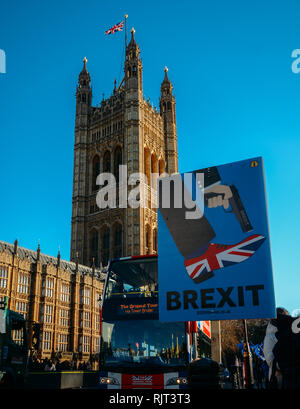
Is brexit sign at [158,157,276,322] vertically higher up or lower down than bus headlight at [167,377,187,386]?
higher up

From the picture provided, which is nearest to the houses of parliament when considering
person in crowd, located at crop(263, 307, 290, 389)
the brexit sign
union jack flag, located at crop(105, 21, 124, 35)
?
union jack flag, located at crop(105, 21, 124, 35)

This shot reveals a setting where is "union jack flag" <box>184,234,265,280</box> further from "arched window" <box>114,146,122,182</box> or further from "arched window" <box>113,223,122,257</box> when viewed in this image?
"arched window" <box>114,146,122,182</box>

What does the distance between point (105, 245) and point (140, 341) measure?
55.3m

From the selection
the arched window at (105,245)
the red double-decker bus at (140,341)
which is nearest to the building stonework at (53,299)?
the arched window at (105,245)

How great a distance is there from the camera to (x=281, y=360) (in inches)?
371

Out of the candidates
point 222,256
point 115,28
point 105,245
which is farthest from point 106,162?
point 222,256

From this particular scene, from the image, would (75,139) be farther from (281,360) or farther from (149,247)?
(281,360)

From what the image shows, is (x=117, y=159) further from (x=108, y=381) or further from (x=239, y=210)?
(x=239, y=210)

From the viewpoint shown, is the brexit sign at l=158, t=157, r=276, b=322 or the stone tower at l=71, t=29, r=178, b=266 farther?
the stone tower at l=71, t=29, r=178, b=266

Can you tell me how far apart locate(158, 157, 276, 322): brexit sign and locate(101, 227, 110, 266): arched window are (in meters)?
56.3

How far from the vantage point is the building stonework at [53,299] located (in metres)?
38.8

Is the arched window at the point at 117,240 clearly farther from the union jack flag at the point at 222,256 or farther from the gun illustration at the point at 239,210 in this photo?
the gun illustration at the point at 239,210

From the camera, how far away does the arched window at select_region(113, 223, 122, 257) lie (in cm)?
6423

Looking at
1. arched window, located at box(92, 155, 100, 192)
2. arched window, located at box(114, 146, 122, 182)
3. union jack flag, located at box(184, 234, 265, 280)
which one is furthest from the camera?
arched window, located at box(92, 155, 100, 192)
